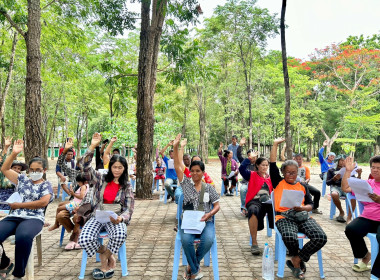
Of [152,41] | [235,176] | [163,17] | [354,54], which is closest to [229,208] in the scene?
[235,176]

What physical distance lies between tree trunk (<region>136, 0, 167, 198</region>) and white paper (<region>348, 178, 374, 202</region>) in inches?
253

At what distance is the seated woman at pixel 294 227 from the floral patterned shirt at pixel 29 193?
9.92 feet

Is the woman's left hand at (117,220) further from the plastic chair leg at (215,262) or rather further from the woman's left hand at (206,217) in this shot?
the plastic chair leg at (215,262)

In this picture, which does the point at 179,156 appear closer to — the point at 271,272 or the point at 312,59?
the point at 271,272

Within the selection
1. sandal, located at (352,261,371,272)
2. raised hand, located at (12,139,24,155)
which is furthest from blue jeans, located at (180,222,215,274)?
raised hand, located at (12,139,24,155)

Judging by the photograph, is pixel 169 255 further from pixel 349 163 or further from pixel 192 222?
pixel 349 163

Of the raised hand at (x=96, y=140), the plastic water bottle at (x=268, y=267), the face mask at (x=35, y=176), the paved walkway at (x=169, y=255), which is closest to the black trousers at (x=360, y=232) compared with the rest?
the paved walkway at (x=169, y=255)

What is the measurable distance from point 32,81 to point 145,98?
10.6 feet

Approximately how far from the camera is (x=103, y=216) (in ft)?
11.5

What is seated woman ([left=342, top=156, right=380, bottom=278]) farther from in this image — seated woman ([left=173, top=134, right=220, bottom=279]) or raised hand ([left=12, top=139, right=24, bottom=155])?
raised hand ([left=12, top=139, right=24, bottom=155])

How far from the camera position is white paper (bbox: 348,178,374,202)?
12.1 feet

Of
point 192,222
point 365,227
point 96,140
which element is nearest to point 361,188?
point 365,227

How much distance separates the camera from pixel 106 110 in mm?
26844

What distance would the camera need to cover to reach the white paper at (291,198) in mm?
3756
